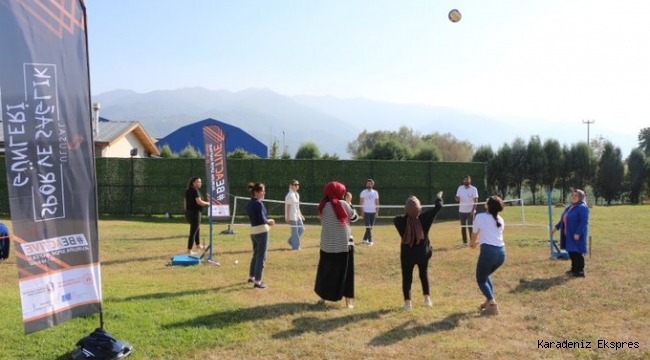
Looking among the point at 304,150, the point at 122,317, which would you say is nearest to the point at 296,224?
the point at 122,317

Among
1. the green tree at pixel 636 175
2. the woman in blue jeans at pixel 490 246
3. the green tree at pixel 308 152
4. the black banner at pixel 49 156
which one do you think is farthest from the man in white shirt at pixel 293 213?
the green tree at pixel 636 175

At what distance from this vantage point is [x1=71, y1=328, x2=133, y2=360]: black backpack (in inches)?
205

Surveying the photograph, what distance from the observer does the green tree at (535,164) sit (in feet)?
115

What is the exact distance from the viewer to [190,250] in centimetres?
1144

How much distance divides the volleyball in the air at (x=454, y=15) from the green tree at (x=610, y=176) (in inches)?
1140

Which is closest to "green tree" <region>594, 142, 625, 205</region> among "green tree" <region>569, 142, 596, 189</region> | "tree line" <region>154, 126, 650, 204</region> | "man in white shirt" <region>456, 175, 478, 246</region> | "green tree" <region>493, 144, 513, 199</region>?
"tree line" <region>154, 126, 650, 204</region>

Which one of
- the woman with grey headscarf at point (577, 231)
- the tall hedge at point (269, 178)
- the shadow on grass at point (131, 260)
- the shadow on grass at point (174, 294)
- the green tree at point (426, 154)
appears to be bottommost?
the shadow on grass at point (174, 294)

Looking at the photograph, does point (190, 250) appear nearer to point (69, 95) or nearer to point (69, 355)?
point (69, 355)

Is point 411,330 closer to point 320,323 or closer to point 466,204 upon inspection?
point 320,323

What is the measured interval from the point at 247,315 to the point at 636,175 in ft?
128

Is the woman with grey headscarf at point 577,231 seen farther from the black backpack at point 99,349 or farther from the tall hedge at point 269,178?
the tall hedge at point 269,178

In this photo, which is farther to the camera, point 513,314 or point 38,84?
point 513,314

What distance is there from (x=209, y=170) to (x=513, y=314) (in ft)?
33.3

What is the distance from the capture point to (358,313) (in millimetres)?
7227
